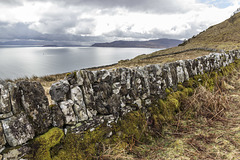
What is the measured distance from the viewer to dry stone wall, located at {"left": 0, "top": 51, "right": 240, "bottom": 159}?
235 cm

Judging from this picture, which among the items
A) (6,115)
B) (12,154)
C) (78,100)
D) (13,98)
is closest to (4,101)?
(13,98)

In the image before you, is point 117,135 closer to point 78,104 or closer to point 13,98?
point 78,104

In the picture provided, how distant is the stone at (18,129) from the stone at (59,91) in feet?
2.12

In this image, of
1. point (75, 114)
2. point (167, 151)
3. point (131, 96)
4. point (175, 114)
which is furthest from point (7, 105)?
point (175, 114)

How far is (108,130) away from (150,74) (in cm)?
236

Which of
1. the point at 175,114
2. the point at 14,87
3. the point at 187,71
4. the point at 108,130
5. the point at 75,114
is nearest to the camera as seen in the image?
the point at 14,87

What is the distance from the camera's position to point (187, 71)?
6.23 meters

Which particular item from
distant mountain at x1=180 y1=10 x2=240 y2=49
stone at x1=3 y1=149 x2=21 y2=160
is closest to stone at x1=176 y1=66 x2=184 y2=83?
stone at x1=3 y1=149 x2=21 y2=160

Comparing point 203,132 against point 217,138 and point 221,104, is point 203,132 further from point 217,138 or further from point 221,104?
point 221,104

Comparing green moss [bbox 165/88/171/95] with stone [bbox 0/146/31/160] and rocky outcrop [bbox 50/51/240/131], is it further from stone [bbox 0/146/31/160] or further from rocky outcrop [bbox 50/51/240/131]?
stone [bbox 0/146/31/160]

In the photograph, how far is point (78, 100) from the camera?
3.14 meters

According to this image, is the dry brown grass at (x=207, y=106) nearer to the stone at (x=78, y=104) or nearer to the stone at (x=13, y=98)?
the stone at (x=78, y=104)

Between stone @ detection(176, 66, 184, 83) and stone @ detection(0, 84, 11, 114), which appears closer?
stone @ detection(0, 84, 11, 114)

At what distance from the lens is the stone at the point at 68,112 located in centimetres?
294
